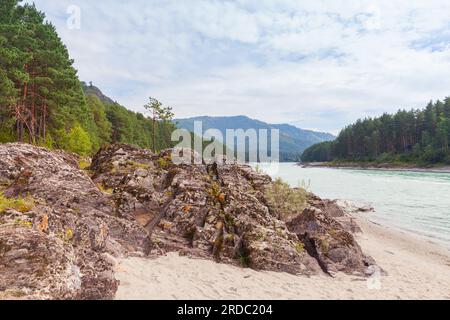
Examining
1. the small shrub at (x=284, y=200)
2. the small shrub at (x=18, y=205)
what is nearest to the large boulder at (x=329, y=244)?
the small shrub at (x=284, y=200)

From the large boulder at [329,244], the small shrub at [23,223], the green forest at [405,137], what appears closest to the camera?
the small shrub at [23,223]

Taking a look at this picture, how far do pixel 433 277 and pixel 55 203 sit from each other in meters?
16.9

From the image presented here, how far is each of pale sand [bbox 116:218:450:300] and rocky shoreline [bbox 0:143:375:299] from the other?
575 mm

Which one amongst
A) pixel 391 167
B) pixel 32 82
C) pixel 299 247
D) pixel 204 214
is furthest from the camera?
pixel 391 167

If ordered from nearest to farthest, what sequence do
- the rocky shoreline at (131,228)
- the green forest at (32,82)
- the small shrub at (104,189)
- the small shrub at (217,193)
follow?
the rocky shoreline at (131,228), the small shrub at (217,193), the small shrub at (104,189), the green forest at (32,82)

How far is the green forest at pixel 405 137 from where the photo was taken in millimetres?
102750

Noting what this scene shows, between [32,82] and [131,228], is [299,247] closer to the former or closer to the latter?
[131,228]

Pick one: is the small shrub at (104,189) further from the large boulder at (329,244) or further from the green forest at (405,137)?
the green forest at (405,137)

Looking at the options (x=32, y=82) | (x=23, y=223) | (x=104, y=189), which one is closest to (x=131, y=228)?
(x=23, y=223)

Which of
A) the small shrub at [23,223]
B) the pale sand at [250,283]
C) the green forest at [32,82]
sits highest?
the green forest at [32,82]

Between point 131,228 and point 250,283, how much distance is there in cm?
572

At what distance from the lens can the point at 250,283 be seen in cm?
1043

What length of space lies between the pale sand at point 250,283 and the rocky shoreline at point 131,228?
575 millimetres

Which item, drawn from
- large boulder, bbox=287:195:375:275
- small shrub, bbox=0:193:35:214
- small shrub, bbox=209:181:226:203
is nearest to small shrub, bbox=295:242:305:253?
large boulder, bbox=287:195:375:275
